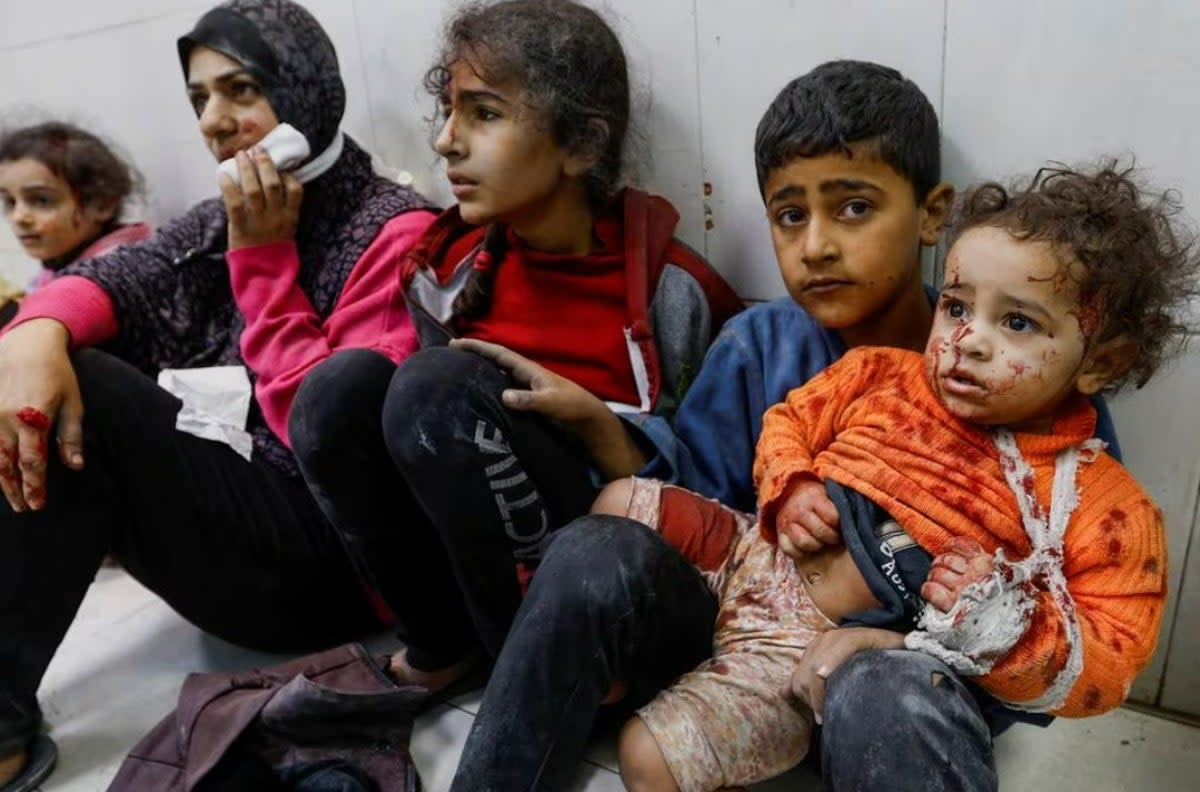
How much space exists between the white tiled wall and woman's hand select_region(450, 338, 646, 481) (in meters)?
0.30

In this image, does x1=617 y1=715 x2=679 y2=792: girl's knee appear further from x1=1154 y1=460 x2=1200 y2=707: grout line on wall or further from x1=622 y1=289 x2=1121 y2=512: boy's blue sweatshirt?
x1=1154 y1=460 x2=1200 y2=707: grout line on wall

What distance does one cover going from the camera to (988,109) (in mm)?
937

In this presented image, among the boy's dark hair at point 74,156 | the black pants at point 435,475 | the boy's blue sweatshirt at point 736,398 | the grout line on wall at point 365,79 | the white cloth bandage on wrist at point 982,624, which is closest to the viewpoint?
the white cloth bandage on wrist at point 982,624

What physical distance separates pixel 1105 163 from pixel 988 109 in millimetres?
131

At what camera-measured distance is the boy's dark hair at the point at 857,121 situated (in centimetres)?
85

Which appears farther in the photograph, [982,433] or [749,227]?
[749,227]

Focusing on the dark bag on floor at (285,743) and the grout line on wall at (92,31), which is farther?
the grout line on wall at (92,31)

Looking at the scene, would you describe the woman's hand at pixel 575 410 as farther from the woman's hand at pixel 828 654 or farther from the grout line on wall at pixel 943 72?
the grout line on wall at pixel 943 72

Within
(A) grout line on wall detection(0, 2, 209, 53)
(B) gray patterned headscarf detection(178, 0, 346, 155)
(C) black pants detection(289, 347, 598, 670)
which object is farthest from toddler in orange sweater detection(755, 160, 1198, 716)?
(A) grout line on wall detection(0, 2, 209, 53)

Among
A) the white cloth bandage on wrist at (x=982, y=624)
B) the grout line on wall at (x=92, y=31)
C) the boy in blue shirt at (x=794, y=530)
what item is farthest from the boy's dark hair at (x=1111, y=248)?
the grout line on wall at (x=92, y=31)

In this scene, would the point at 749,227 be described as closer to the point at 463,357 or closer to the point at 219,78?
the point at 463,357

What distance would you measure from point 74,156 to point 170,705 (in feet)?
3.35

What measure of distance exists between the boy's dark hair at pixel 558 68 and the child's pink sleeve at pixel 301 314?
10 centimetres

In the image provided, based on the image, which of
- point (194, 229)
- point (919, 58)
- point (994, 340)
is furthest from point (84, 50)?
point (994, 340)
